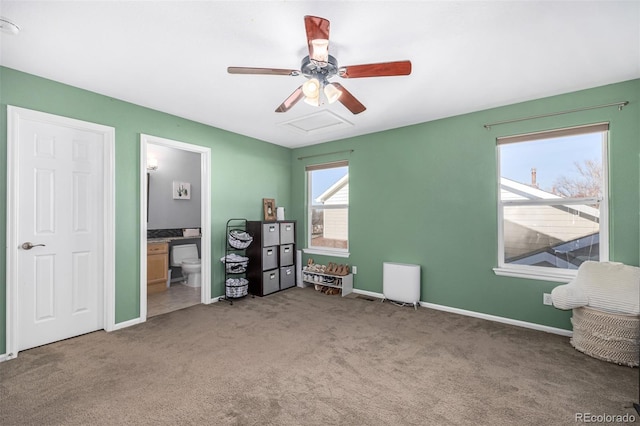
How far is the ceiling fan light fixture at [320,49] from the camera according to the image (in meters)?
1.76

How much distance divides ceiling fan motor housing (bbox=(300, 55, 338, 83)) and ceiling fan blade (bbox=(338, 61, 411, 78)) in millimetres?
109

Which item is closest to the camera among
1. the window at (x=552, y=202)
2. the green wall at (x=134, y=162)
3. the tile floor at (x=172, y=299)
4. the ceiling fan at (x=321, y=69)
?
the ceiling fan at (x=321, y=69)

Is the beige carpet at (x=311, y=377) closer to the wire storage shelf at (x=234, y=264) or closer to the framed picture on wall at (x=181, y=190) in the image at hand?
the wire storage shelf at (x=234, y=264)

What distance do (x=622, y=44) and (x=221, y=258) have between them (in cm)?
457

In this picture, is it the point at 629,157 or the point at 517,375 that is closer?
the point at 517,375

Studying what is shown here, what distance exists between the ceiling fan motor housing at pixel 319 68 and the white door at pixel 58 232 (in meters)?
2.38

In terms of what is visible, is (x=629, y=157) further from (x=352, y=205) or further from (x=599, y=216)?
(x=352, y=205)

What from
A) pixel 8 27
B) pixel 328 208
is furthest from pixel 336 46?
pixel 328 208

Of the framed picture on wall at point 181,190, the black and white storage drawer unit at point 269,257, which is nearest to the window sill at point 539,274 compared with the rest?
the black and white storage drawer unit at point 269,257

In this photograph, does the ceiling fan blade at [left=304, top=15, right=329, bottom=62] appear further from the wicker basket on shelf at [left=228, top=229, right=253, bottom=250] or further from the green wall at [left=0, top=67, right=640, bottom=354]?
the wicker basket on shelf at [left=228, top=229, right=253, bottom=250]

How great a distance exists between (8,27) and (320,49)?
207cm

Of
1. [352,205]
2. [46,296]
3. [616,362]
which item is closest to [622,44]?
[616,362]

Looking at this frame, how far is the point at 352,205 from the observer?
4.57 m

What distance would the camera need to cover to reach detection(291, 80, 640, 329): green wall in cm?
271
